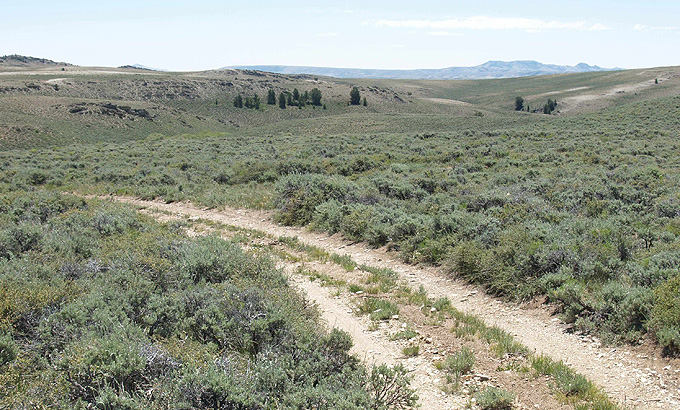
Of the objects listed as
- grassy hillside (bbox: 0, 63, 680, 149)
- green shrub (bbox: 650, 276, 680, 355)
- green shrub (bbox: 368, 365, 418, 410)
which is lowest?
green shrub (bbox: 368, 365, 418, 410)

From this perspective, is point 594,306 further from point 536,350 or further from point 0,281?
point 0,281

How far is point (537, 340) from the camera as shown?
19.5 ft

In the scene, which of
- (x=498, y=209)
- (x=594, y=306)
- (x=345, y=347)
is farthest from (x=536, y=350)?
(x=498, y=209)

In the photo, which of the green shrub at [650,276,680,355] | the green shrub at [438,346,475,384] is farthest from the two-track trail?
the green shrub at [438,346,475,384]

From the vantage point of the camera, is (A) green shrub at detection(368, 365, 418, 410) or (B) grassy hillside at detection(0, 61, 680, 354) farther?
(B) grassy hillside at detection(0, 61, 680, 354)

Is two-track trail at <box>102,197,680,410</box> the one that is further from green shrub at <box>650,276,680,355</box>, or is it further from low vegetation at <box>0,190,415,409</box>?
low vegetation at <box>0,190,415,409</box>

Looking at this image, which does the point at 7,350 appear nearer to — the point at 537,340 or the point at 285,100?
the point at 537,340

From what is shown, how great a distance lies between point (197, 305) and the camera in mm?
5480

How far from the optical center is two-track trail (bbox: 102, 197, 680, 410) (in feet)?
15.3

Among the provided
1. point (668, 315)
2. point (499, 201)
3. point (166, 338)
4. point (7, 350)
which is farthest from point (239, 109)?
point (668, 315)

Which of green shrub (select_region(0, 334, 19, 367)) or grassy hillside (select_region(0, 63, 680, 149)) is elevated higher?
grassy hillside (select_region(0, 63, 680, 149))

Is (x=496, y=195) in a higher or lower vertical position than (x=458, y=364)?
higher

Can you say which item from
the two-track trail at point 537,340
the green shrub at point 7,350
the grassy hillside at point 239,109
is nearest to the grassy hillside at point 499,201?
the two-track trail at point 537,340

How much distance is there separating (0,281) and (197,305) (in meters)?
2.49
